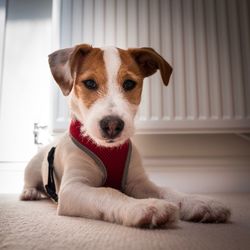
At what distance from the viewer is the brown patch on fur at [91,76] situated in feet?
3.56

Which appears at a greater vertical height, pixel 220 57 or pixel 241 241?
pixel 220 57

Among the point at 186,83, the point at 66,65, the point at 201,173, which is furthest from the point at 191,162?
the point at 66,65

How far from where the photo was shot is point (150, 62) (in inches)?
51.4

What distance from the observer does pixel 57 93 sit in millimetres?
1887

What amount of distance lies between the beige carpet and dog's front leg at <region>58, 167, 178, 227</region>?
27 mm

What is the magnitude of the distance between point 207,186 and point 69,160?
1.13 m

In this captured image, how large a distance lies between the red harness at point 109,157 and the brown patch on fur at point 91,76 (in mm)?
112

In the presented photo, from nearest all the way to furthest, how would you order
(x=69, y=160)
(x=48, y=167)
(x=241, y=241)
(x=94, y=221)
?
(x=241, y=241) → (x=94, y=221) → (x=69, y=160) → (x=48, y=167)

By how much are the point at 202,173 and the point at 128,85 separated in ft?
3.38

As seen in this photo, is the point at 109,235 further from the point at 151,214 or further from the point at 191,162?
the point at 191,162

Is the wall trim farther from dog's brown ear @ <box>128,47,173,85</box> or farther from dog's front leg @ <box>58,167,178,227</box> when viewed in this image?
dog's front leg @ <box>58,167,178,227</box>

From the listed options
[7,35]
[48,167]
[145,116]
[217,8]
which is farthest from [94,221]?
[7,35]

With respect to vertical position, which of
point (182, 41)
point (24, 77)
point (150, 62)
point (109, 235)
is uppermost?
point (182, 41)

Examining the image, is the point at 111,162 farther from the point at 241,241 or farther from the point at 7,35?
the point at 7,35
